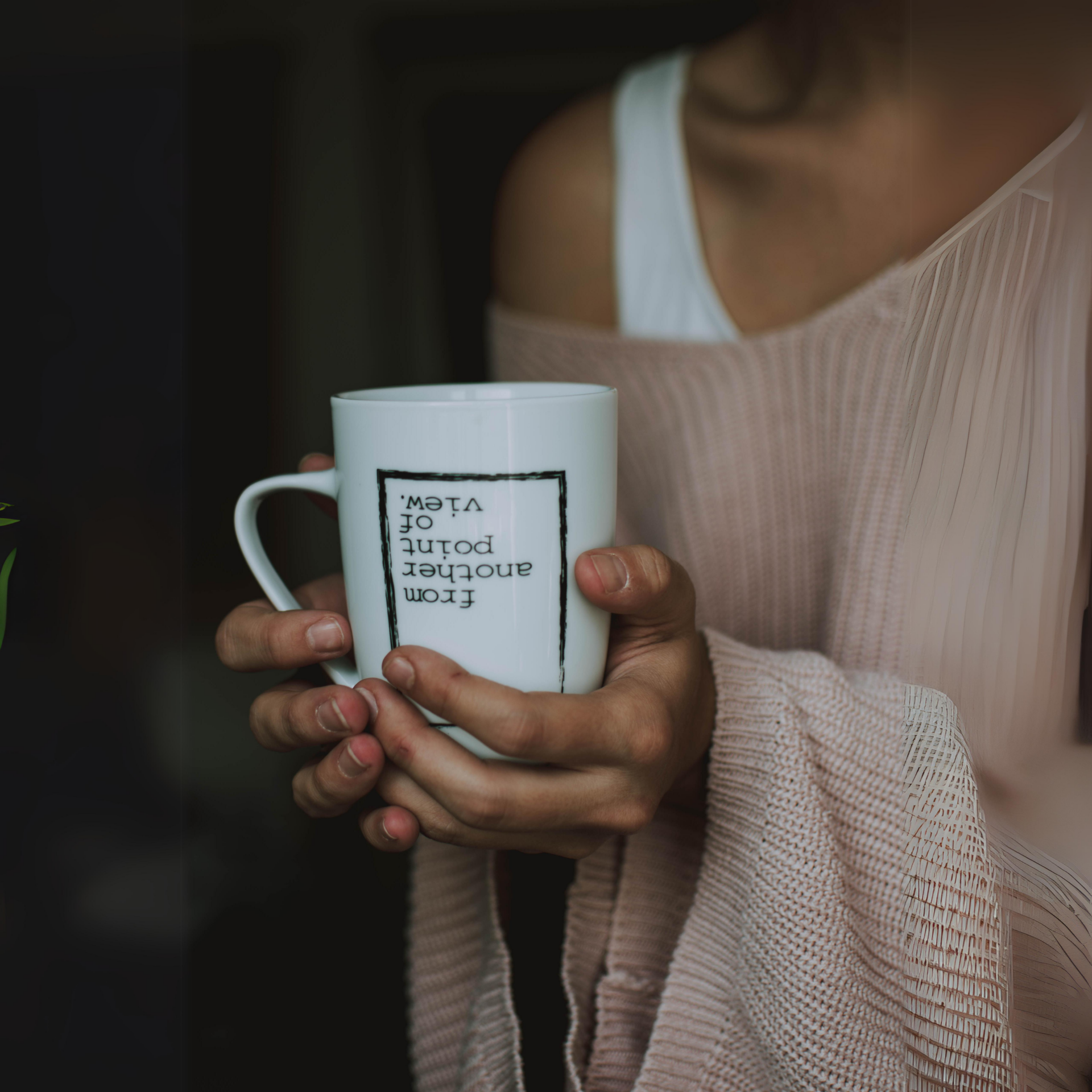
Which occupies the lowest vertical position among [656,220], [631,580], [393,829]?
[393,829]

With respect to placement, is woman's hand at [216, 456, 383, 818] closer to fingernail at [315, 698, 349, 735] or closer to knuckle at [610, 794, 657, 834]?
fingernail at [315, 698, 349, 735]

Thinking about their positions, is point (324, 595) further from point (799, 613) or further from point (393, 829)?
point (799, 613)

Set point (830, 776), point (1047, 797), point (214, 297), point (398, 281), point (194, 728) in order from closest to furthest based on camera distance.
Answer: point (1047, 797)
point (830, 776)
point (194, 728)
point (214, 297)
point (398, 281)

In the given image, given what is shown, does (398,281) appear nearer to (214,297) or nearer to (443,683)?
(214,297)

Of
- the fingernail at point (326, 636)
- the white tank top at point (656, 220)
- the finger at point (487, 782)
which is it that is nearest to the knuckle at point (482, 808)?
the finger at point (487, 782)

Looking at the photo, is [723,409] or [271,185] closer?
[723,409]

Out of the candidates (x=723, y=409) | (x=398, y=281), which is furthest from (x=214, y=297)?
(x=723, y=409)

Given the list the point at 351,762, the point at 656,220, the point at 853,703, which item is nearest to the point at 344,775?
the point at 351,762

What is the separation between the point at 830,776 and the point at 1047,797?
0.25m

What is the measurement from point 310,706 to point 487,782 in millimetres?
97

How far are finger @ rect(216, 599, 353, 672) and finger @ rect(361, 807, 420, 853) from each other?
0.08m

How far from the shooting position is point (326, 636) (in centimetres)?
44

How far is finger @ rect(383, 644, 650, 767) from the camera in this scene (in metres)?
0.37

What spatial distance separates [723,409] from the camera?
83cm
